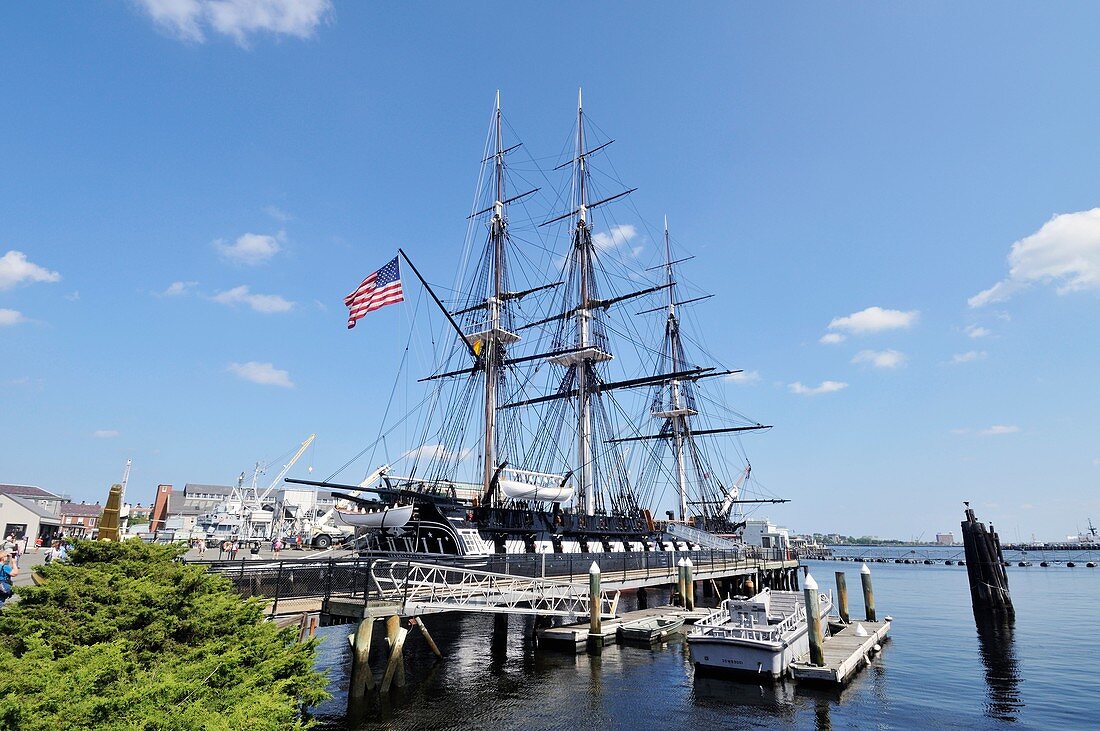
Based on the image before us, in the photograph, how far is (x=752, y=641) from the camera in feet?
76.6

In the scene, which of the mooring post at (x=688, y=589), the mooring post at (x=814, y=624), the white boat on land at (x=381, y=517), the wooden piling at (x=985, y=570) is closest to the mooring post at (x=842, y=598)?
the mooring post at (x=688, y=589)

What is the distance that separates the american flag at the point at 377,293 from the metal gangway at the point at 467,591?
Result: 49.7ft

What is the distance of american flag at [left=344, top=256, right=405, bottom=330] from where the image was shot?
111ft

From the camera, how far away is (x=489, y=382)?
51.8 meters

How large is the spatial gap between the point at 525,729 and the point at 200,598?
976cm

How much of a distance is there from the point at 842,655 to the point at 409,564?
1850cm

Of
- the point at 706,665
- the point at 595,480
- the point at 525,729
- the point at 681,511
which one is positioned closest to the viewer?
the point at 525,729

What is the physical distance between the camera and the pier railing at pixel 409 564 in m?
18.9

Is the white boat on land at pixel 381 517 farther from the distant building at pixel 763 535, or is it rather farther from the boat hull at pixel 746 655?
the distant building at pixel 763 535

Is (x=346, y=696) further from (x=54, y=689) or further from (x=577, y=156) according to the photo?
(x=577, y=156)

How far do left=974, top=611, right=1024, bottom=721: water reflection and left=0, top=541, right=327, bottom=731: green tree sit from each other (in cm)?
2363

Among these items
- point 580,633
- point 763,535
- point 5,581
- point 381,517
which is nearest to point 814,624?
point 580,633

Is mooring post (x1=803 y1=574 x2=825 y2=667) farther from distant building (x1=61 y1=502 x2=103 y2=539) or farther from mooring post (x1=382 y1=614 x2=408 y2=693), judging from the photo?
distant building (x1=61 y1=502 x2=103 y2=539)

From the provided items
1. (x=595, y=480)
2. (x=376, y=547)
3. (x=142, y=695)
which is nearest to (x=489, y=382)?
(x=595, y=480)
